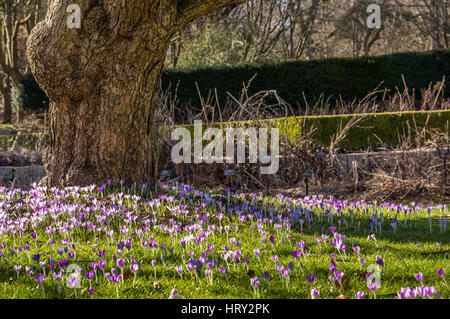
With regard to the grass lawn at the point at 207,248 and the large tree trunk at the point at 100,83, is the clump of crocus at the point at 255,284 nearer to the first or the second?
the grass lawn at the point at 207,248

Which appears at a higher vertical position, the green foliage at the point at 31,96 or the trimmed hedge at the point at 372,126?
the green foliage at the point at 31,96

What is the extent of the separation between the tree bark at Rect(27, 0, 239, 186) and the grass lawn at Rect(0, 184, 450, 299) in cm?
40

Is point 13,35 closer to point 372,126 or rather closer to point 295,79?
point 295,79

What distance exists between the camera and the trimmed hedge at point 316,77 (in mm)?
15805

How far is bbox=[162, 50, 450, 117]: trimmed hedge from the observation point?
15.8m

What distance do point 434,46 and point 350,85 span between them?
8775 mm

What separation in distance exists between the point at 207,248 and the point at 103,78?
9.13ft

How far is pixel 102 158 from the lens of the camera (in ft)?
18.4

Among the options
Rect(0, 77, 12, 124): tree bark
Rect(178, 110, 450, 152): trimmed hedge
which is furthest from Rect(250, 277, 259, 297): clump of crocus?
Rect(0, 77, 12, 124): tree bark

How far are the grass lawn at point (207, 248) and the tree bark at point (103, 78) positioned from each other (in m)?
0.40

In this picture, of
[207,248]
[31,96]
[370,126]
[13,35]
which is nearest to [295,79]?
[370,126]

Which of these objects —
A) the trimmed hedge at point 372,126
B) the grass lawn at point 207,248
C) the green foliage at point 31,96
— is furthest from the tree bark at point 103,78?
the green foliage at point 31,96

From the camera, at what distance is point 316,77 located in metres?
16.2
